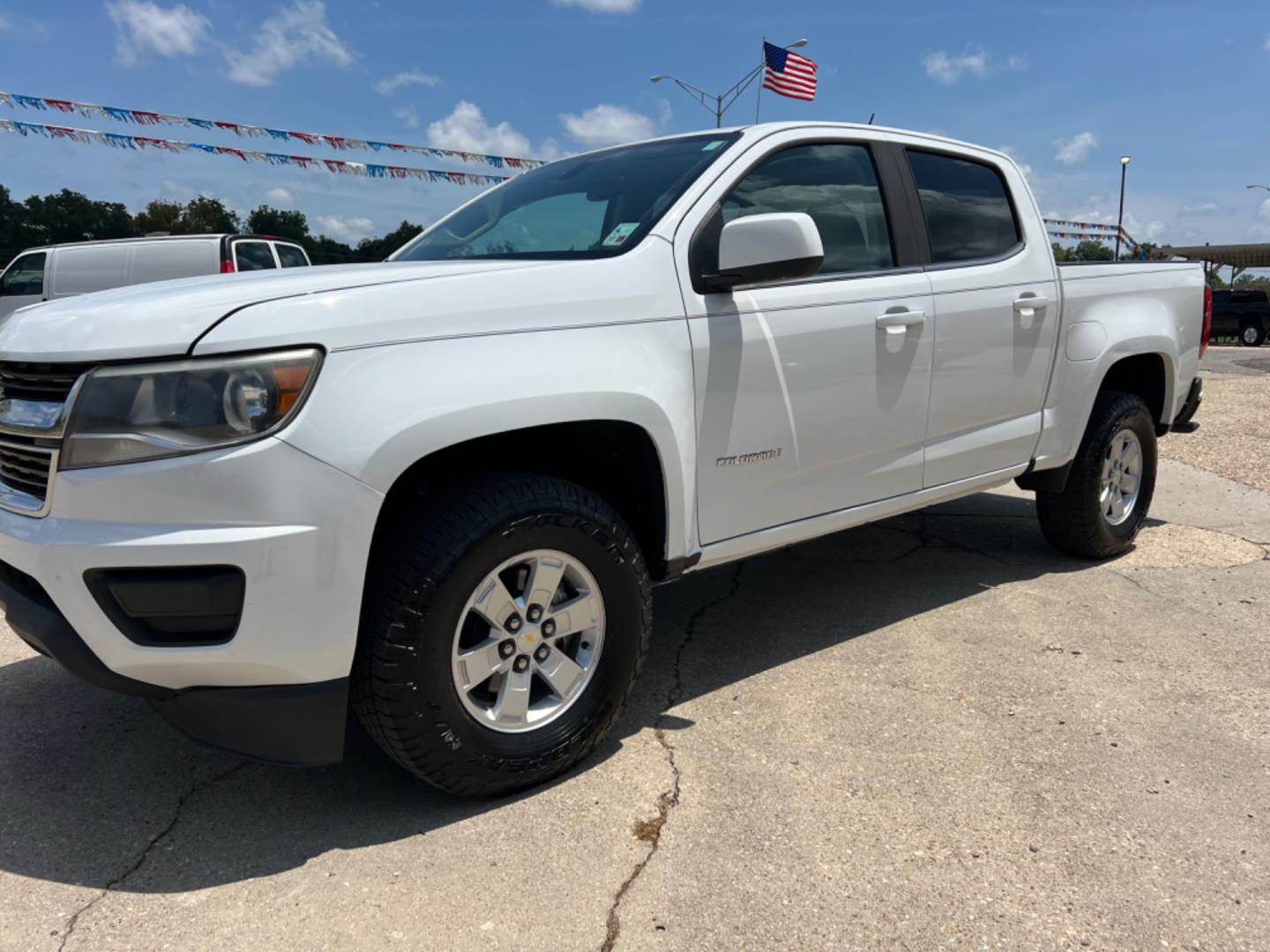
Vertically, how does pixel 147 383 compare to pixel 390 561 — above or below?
above

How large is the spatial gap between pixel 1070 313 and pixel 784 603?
5.75 feet

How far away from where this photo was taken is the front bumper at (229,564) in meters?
1.95

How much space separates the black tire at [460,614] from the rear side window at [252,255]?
11729 millimetres

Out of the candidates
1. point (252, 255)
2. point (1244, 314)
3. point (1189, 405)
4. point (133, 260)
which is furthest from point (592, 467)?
point (1244, 314)

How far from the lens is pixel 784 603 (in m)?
4.04

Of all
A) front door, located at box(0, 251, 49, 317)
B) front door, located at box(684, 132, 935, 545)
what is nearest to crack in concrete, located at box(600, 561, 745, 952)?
front door, located at box(684, 132, 935, 545)

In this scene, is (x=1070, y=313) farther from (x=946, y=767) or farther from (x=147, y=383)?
(x=147, y=383)

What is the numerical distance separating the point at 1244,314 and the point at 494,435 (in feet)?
102

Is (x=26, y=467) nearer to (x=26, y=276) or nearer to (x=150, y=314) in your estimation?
(x=150, y=314)

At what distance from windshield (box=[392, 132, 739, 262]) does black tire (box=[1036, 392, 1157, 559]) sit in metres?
2.36

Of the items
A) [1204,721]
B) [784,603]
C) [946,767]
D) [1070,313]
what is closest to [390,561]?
[946,767]

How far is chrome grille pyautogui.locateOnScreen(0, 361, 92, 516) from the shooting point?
2.05 meters

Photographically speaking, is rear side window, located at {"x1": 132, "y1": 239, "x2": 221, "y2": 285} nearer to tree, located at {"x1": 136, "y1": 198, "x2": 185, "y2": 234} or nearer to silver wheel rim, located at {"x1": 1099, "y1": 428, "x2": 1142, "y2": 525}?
silver wheel rim, located at {"x1": 1099, "y1": 428, "x2": 1142, "y2": 525}

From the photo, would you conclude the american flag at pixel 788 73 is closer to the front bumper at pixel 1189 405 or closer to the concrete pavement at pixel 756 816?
the front bumper at pixel 1189 405
